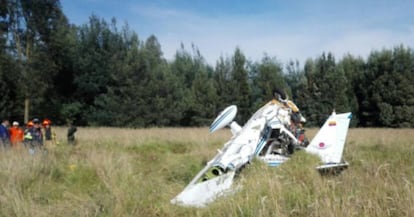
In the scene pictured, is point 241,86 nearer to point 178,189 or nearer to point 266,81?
point 266,81

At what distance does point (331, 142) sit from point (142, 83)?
2429 centimetres

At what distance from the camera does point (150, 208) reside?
4.55 meters

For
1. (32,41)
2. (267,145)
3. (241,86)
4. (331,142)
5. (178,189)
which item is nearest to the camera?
(178,189)

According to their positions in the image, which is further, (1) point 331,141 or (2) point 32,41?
(2) point 32,41

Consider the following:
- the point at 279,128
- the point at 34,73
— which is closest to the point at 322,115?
the point at 34,73

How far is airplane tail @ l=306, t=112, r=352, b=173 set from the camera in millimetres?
6652

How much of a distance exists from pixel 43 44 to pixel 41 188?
2658cm

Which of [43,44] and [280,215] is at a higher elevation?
[43,44]

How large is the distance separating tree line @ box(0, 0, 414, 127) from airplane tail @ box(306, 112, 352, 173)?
22.8 m

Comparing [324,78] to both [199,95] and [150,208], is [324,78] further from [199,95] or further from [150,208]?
[150,208]

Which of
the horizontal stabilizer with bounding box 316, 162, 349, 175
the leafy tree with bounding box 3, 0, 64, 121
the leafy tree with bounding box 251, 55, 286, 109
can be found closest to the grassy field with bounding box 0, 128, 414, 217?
the horizontal stabilizer with bounding box 316, 162, 349, 175

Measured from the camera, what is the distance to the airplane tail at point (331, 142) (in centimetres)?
665

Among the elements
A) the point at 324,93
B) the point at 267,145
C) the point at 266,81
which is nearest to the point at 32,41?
the point at 266,81

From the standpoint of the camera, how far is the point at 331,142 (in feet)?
22.5
